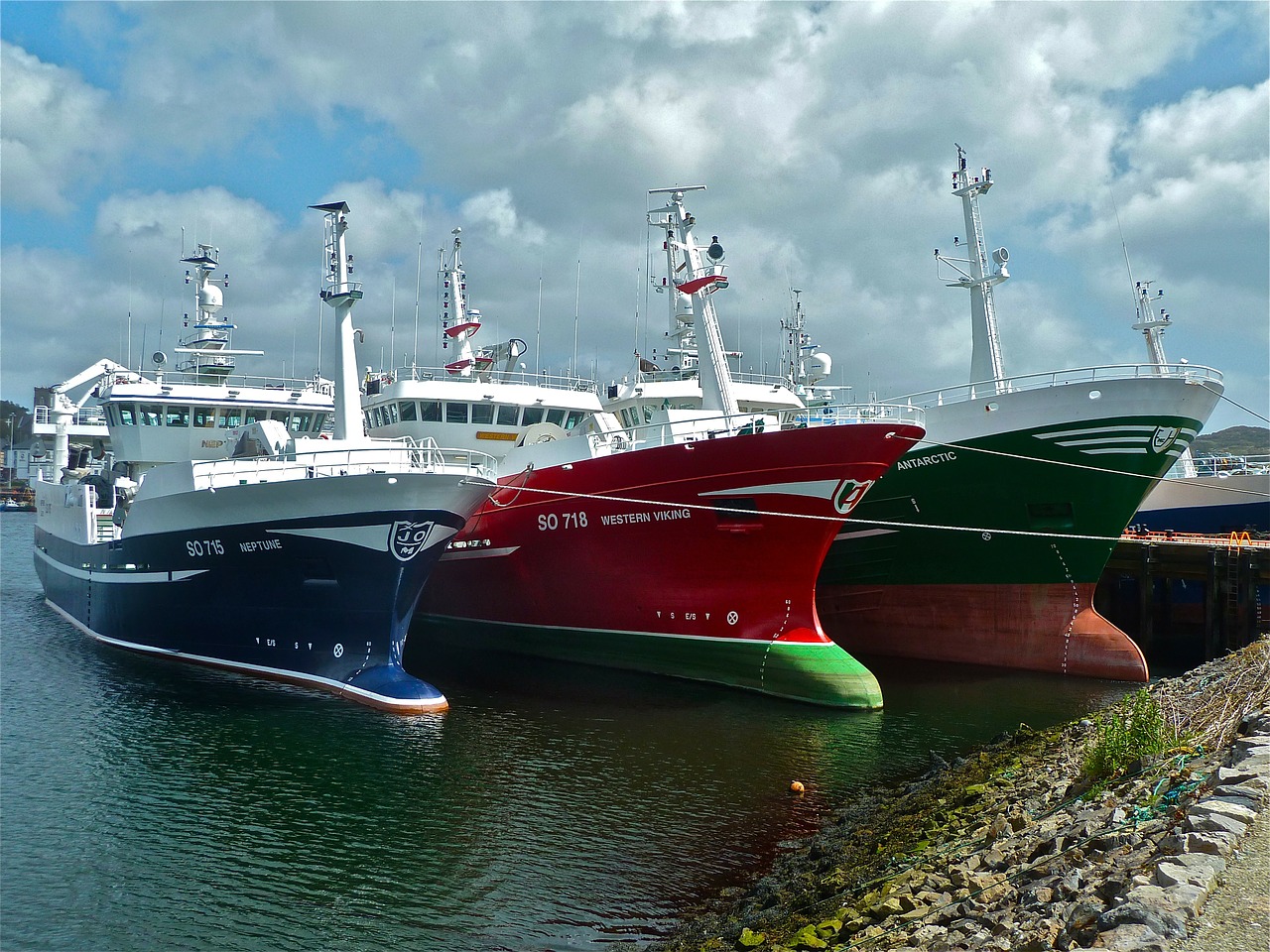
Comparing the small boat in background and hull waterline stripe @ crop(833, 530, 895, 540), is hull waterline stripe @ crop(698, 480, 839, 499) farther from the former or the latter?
the small boat in background

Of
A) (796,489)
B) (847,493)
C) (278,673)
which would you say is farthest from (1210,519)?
(278,673)

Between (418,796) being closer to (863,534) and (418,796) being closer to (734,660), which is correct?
(734,660)

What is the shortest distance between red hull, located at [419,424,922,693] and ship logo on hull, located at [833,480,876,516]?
0.09 feet

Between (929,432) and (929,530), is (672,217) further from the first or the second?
(929,530)

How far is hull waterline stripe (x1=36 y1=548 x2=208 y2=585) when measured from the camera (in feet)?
58.9

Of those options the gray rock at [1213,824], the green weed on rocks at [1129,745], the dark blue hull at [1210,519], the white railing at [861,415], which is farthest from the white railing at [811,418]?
the dark blue hull at [1210,519]

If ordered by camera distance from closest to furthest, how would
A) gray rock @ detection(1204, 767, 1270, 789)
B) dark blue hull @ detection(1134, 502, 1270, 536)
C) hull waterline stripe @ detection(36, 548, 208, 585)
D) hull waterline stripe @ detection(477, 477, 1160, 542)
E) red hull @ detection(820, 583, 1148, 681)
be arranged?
gray rock @ detection(1204, 767, 1270, 789), hull waterline stripe @ detection(477, 477, 1160, 542), hull waterline stripe @ detection(36, 548, 208, 585), red hull @ detection(820, 583, 1148, 681), dark blue hull @ detection(1134, 502, 1270, 536)

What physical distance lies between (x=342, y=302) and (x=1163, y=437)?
671 inches

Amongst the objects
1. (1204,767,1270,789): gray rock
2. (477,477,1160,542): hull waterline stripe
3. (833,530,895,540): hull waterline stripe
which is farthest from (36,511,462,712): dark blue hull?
(1204,767,1270,789): gray rock

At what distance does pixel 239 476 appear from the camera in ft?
54.9

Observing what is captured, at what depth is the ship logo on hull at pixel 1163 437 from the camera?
18516 mm

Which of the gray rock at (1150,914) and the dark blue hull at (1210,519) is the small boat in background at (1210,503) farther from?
the gray rock at (1150,914)

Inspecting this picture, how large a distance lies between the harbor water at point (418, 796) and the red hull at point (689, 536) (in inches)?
48.0

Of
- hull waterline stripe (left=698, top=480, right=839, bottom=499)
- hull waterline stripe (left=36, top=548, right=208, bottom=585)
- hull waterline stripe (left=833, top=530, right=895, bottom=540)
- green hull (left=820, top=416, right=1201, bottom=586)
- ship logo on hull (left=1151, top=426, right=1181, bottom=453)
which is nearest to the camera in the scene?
hull waterline stripe (left=698, top=480, right=839, bottom=499)
